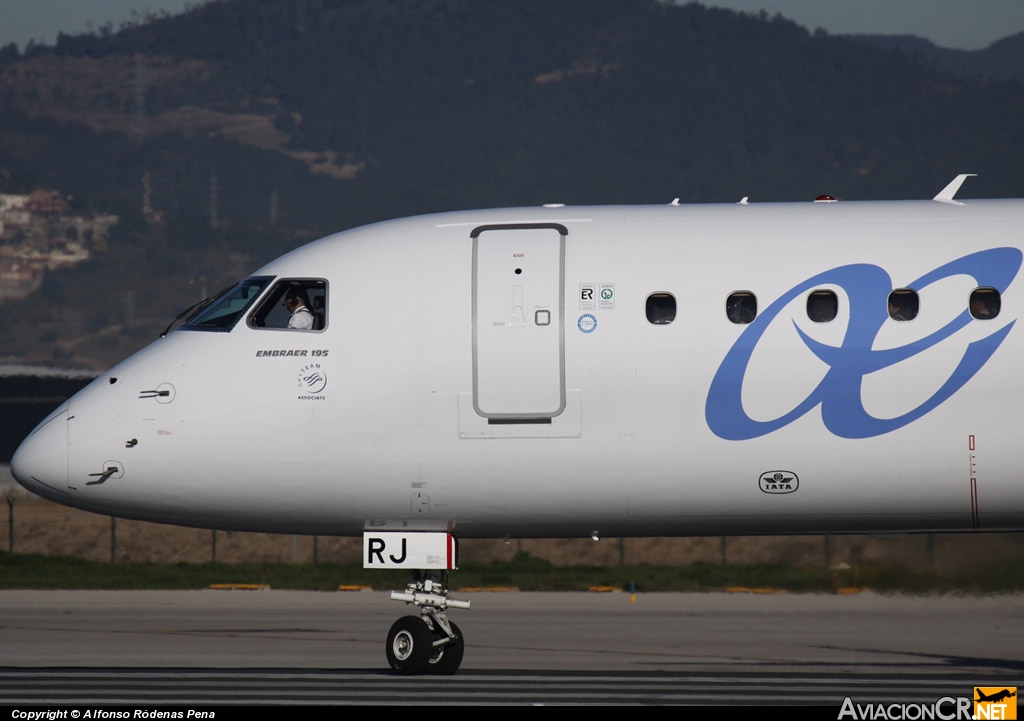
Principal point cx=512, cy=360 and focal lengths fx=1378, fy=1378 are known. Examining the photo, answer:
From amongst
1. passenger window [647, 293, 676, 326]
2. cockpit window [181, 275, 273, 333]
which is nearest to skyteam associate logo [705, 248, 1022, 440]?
passenger window [647, 293, 676, 326]

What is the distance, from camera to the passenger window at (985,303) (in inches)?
583

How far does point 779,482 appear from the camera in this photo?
49.2 feet

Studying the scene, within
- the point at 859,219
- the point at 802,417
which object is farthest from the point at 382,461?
the point at 859,219

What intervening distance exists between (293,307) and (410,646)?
4.21 m

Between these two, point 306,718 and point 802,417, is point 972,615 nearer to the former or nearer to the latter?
point 802,417

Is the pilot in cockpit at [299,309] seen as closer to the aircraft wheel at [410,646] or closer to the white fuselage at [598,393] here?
the white fuselage at [598,393]

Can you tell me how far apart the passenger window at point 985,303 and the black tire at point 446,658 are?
7.01 meters

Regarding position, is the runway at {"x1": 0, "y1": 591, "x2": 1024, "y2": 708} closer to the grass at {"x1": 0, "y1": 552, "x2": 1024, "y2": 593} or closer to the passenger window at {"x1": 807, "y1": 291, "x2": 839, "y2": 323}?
the grass at {"x1": 0, "y1": 552, "x2": 1024, "y2": 593}

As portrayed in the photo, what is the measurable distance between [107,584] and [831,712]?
922 inches

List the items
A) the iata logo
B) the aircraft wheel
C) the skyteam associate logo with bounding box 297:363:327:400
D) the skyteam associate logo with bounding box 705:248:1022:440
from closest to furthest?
the skyteam associate logo with bounding box 705:248:1022:440 → the iata logo → the skyteam associate logo with bounding box 297:363:327:400 → the aircraft wheel

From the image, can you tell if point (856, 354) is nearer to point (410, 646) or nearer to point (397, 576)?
point (410, 646)

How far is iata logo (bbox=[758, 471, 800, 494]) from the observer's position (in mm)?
14969

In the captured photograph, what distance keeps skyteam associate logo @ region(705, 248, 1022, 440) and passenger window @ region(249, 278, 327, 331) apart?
4659mm

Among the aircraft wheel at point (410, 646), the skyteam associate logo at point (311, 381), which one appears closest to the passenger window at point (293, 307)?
the skyteam associate logo at point (311, 381)
